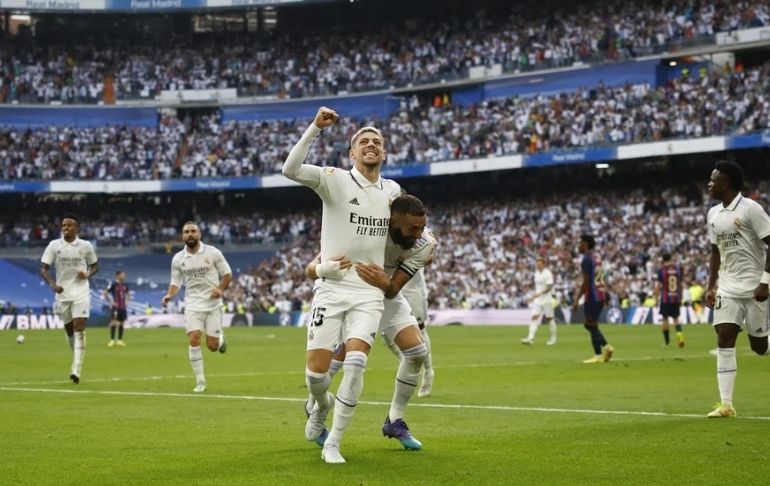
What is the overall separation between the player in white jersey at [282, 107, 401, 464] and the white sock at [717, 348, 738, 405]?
506cm

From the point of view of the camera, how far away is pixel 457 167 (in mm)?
68938

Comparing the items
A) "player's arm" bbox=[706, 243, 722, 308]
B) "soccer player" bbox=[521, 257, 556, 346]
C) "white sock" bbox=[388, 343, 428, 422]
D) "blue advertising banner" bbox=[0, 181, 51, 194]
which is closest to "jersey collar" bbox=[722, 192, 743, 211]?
"player's arm" bbox=[706, 243, 722, 308]

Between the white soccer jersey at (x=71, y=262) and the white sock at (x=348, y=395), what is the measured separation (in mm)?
12443

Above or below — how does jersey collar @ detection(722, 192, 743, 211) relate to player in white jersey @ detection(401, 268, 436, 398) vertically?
above

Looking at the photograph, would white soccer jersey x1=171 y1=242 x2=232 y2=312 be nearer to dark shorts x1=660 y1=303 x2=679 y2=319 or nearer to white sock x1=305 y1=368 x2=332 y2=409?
white sock x1=305 y1=368 x2=332 y2=409

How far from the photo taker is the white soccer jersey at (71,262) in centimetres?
2227

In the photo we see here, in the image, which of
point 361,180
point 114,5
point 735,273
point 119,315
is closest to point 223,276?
point 735,273

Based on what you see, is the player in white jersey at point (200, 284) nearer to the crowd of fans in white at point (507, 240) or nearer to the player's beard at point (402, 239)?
the player's beard at point (402, 239)

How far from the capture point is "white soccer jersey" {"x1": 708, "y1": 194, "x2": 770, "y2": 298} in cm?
1416

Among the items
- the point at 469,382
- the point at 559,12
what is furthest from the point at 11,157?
the point at 469,382

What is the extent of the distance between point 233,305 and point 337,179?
59.6 meters

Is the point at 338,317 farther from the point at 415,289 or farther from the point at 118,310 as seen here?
the point at 118,310

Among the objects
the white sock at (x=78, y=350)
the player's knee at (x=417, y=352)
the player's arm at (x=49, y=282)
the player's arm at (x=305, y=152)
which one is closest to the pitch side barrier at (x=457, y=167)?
the player's arm at (x=49, y=282)

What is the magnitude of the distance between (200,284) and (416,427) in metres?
7.97
